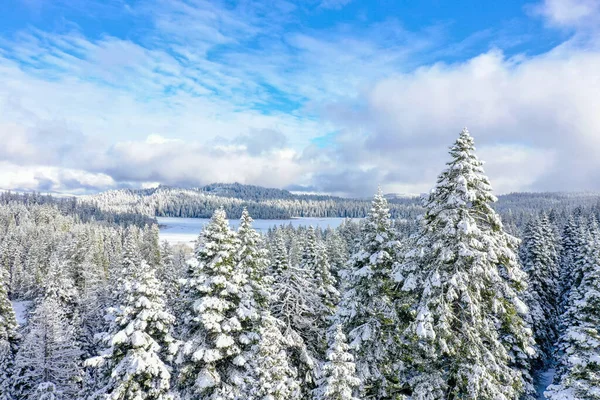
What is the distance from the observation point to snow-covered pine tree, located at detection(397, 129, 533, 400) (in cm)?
1163

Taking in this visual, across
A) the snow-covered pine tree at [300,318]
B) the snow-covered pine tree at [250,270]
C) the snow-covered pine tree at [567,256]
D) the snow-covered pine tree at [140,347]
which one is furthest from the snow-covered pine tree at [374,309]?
the snow-covered pine tree at [567,256]

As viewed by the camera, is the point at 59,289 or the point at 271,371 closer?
the point at 271,371

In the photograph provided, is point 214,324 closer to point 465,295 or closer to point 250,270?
point 250,270

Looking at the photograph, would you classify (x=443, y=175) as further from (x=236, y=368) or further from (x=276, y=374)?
(x=236, y=368)

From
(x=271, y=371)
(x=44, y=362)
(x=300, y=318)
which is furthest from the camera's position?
(x=44, y=362)


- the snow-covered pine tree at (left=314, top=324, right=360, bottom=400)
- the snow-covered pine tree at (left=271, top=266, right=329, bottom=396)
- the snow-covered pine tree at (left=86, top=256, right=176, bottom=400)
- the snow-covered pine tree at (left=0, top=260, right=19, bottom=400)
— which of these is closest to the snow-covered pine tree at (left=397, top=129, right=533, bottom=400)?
the snow-covered pine tree at (left=314, top=324, right=360, bottom=400)

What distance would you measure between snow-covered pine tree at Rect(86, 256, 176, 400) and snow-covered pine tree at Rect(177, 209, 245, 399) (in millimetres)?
1032

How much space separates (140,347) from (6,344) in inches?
988

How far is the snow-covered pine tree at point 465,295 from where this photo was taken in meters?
11.6

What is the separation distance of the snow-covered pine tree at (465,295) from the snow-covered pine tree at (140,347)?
11.3 metres

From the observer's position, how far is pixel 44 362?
27.7m

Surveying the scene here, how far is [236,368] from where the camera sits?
18016mm

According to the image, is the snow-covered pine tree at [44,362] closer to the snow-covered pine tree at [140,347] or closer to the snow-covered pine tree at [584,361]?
the snow-covered pine tree at [140,347]

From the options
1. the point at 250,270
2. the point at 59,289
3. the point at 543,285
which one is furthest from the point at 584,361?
the point at 59,289
